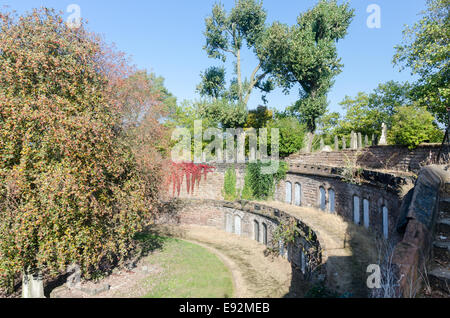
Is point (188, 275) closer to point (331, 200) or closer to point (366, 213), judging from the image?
point (366, 213)

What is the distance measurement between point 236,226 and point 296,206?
577cm

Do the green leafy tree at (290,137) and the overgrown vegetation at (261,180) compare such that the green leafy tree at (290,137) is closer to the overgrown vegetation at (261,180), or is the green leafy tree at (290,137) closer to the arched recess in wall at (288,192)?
the overgrown vegetation at (261,180)

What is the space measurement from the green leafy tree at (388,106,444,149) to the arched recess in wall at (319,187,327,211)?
6250mm

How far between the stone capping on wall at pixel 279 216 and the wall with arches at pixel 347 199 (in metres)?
3.01

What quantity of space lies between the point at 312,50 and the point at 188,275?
2451 cm

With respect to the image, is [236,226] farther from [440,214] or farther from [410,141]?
[440,214]

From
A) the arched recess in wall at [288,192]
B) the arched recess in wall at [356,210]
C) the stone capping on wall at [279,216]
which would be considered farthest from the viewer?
the arched recess in wall at [288,192]

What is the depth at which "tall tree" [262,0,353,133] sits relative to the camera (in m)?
27.7

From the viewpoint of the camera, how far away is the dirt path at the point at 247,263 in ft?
43.7

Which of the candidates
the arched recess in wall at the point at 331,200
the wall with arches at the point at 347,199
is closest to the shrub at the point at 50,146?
the wall with arches at the point at 347,199

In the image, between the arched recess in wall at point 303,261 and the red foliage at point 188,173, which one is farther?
the red foliage at point 188,173

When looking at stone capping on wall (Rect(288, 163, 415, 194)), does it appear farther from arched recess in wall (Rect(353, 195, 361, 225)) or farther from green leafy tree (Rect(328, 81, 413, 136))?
green leafy tree (Rect(328, 81, 413, 136))
